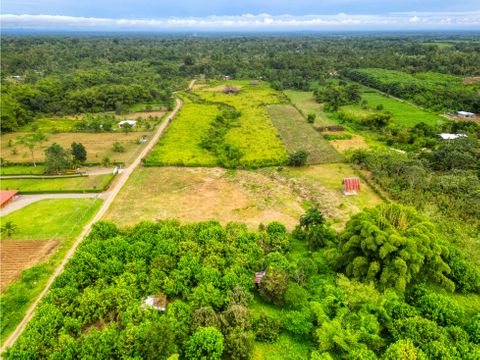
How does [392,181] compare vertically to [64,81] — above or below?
below

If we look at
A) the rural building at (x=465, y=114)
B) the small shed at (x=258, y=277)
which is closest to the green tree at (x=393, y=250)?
the small shed at (x=258, y=277)

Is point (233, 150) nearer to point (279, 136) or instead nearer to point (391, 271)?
point (279, 136)

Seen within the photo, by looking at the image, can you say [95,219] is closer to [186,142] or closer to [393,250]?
[186,142]

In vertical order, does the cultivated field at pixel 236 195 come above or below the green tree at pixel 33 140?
below

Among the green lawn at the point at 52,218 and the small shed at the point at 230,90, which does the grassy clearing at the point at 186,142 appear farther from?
the small shed at the point at 230,90

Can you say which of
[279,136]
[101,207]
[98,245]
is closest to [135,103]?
[279,136]

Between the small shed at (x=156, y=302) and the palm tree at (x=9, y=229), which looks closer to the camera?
the small shed at (x=156, y=302)
